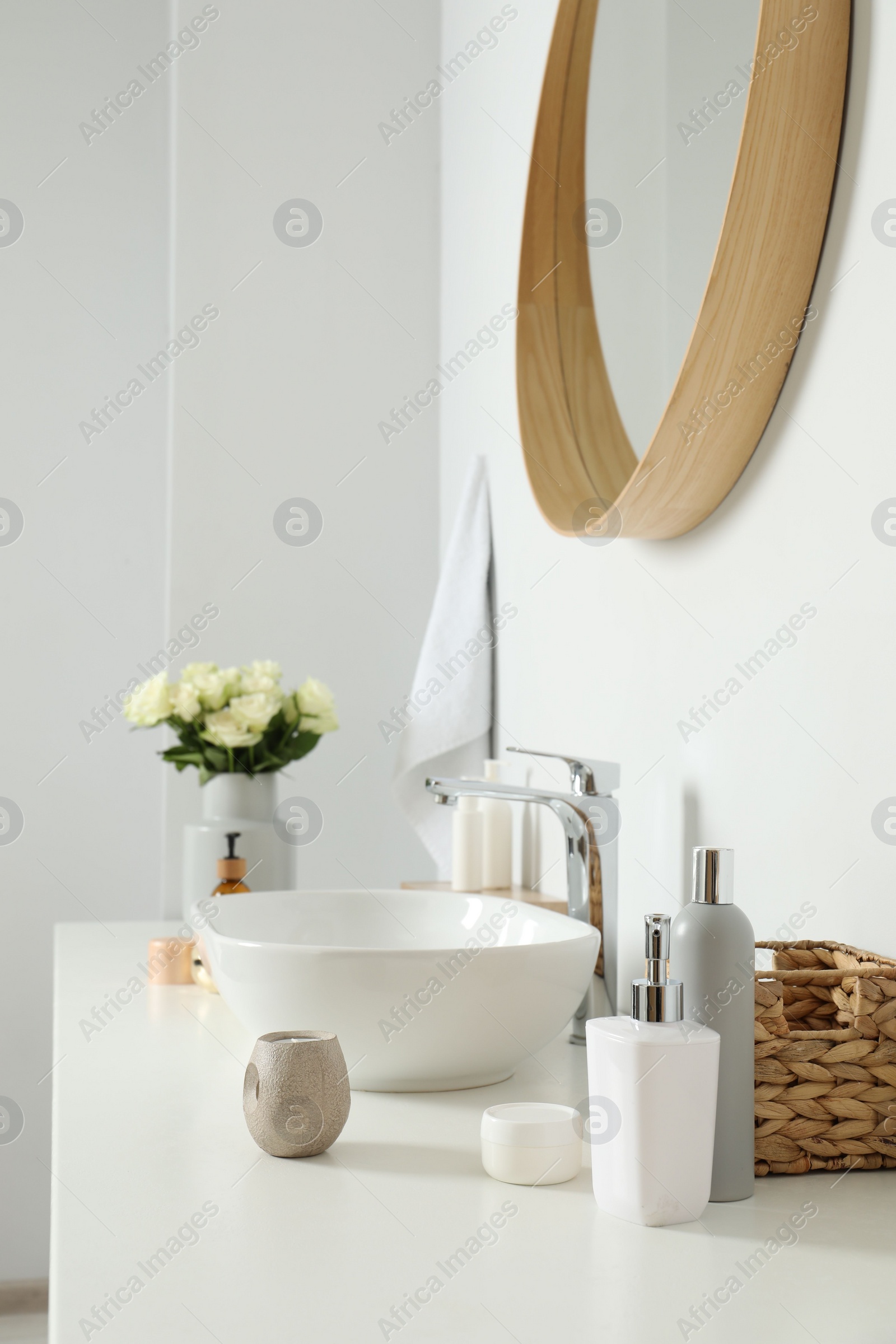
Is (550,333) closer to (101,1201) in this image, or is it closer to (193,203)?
(193,203)

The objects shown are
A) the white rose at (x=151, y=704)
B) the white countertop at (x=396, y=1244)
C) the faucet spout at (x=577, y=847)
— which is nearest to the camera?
the white countertop at (x=396, y=1244)

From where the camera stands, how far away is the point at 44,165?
2201 mm

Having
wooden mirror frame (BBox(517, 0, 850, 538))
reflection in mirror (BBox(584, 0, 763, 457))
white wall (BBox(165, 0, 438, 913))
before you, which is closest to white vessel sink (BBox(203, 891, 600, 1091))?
wooden mirror frame (BBox(517, 0, 850, 538))

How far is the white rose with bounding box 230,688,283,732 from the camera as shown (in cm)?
159

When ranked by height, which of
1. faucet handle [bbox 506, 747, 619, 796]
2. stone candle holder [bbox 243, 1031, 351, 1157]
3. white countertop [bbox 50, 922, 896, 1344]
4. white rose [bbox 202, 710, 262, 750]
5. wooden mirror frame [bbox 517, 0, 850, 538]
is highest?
wooden mirror frame [bbox 517, 0, 850, 538]

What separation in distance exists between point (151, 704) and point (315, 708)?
223 mm

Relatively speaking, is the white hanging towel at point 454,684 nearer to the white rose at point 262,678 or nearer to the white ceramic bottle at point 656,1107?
the white rose at point 262,678

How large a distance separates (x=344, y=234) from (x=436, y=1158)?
1598mm

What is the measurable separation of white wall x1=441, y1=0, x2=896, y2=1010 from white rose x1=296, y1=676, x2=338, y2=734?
0.42m

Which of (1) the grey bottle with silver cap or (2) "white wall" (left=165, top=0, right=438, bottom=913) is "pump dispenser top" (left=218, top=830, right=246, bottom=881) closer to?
(2) "white wall" (left=165, top=0, right=438, bottom=913)

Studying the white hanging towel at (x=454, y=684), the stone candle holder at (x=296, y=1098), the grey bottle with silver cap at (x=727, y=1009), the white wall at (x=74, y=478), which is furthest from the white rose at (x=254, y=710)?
the grey bottle with silver cap at (x=727, y=1009)

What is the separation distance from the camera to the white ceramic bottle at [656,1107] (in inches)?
23.2

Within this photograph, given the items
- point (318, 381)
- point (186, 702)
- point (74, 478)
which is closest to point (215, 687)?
point (186, 702)

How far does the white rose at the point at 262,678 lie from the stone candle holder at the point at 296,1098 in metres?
0.93
